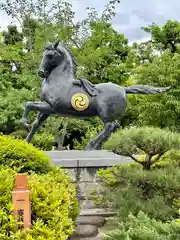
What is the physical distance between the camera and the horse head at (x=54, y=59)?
571cm

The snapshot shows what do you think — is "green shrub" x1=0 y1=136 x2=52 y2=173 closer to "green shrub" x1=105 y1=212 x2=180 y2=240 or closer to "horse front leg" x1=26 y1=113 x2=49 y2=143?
"green shrub" x1=105 y1=212 x2=180 y2=240

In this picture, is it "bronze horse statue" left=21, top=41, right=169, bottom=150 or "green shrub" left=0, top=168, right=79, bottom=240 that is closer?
"green shrub" left=0, top=168, right=79, bottom=240

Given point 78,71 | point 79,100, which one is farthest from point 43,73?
point 78,71

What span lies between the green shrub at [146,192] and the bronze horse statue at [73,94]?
5.41 ft

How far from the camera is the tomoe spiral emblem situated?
5727 millimetres

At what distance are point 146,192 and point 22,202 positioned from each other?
76.8 inches

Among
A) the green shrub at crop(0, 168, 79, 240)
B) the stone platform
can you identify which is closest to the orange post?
the green shrub at crop(0, 168, 79, 240)

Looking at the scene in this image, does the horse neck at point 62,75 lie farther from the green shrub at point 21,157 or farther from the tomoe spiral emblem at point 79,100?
the green shrub at point 21,157

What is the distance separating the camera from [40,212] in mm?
2699

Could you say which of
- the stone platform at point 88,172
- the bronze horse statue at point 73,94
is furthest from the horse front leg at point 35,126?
the stone platform at point 88,172

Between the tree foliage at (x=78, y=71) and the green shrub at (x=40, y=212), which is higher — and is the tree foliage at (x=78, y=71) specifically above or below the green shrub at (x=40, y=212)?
above

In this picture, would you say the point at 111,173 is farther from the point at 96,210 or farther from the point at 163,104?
the point at 163,104

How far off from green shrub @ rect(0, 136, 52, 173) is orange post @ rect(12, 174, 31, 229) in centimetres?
88

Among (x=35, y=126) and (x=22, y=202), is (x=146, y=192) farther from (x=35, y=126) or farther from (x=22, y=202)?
(x=35, y=126)
